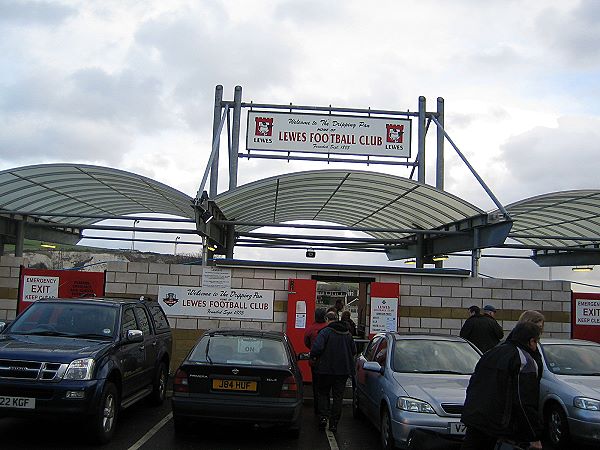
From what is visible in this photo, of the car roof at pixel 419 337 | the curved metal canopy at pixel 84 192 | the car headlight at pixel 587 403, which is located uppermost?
the curved metal canopy at pixel 84 192

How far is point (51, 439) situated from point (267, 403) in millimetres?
2604

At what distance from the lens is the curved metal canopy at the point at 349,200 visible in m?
15.2

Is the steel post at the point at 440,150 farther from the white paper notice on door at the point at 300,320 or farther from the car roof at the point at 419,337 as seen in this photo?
the car roof at the point at 419,337

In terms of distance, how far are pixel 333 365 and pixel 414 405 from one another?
2011 mm

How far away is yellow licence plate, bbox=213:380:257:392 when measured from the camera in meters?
7.98

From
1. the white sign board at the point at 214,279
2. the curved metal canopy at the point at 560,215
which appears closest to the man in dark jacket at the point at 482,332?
the curved metal canopy at the point at 560,215

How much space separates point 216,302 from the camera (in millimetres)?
14055

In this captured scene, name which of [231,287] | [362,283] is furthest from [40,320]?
[362,283]

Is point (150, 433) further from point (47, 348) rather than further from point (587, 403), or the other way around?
point (587, 403)

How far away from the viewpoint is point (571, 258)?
22.8m

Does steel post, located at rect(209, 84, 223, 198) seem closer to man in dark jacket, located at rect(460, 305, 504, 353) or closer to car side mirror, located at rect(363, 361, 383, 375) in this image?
man in dark jacket, located at rect(460, 305, 504, 353)

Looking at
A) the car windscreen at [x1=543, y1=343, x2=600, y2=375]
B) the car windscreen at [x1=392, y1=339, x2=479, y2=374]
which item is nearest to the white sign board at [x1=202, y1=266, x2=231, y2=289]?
the car windscreen at [x1=392, y1=339, x2=479, y2=374]

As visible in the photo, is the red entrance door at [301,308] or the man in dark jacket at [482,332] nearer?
the man in dark jacket at [482,332]

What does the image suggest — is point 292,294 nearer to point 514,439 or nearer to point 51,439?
point 51,439
